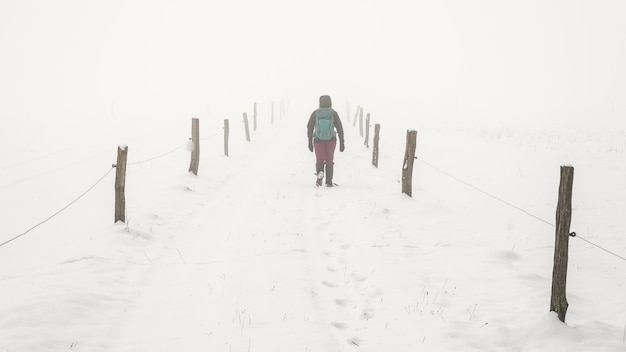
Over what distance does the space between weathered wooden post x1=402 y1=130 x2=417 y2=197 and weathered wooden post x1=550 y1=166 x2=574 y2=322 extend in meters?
5.32

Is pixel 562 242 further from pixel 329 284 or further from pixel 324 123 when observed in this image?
pixel 324 123

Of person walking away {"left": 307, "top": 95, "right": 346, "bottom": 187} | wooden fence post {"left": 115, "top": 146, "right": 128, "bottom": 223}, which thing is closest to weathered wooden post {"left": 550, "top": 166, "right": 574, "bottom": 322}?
wooden fence post {"left": 115, "top": 146, "right": 128, "bottom": 223}

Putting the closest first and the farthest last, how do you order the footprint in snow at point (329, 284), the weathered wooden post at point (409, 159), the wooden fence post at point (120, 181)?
the footprint in snow at point (329, 284) → the wooden fence post at point (120, 181) → the weathered wooden post at point (409, 159)

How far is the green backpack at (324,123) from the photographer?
11.7 meters

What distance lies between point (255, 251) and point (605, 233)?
7540 millimetres

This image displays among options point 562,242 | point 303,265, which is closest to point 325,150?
point 303,265

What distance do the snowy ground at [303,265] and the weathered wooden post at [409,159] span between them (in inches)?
17.7

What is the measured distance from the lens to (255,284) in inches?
236

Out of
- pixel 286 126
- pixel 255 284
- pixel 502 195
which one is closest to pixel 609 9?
pixel 286 126

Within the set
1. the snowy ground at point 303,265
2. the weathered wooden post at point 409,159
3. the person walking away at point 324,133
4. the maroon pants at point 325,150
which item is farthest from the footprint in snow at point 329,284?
the maroon pants at point 325,150

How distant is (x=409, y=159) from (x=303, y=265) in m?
4.88

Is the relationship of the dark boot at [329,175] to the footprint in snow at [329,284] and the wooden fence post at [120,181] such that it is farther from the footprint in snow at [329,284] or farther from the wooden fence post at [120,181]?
the footprint in snow at [329,284]

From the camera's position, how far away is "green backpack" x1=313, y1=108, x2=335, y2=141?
11.7 m

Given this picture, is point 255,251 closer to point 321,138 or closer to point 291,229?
point 291,229
